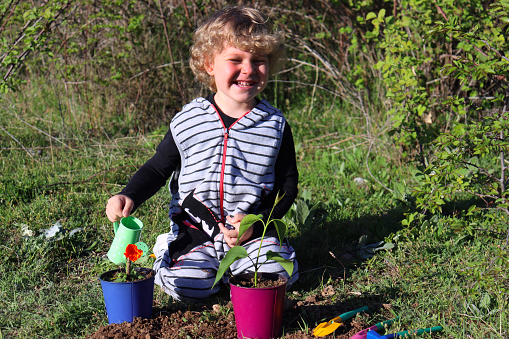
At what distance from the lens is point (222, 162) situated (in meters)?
2.36

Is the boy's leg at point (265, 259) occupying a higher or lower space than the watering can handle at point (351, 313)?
higher

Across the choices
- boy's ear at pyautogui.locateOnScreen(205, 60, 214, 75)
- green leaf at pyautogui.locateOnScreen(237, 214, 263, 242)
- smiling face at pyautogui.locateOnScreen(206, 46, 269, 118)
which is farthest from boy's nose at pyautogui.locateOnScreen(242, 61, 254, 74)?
green leaf at pyautogui.locateOnScreen(237, 214, 263, 242)

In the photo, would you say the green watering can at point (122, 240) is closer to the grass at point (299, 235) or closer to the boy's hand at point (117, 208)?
the boy's hand at point (117, 208)

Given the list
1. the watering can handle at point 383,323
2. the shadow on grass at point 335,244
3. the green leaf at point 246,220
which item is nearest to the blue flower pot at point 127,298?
the green leaf at point 246,220

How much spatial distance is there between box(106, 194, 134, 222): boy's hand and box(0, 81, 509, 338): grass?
0.41 meters

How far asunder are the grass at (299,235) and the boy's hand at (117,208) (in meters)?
0.41

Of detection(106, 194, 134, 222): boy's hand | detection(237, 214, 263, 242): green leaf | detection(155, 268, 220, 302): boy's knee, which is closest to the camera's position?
detection(237, 214, 263, 242): green leaf

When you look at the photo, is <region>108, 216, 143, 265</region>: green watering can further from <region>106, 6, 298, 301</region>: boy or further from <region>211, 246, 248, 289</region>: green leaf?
<region>211, 246, 248, 289</region>: green leaf

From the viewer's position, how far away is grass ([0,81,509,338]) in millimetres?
2111

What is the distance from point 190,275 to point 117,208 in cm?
44

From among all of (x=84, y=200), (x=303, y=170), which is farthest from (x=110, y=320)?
(x=303, y=170)

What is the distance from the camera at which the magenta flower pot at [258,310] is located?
181 cm

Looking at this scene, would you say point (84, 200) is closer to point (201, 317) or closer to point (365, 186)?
point (201, 317)

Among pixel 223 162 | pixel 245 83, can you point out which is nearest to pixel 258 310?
pixel 223 162
